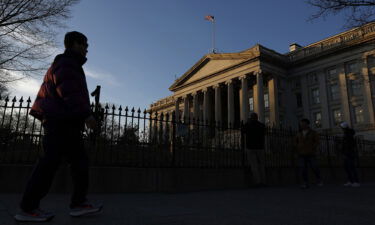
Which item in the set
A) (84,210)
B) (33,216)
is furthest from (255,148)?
(33,216)

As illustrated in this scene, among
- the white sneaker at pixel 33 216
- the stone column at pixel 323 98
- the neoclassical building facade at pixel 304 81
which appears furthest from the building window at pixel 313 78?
the white sneaker at pixel 33 216

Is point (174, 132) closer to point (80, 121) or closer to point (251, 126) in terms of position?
point (251, 126)

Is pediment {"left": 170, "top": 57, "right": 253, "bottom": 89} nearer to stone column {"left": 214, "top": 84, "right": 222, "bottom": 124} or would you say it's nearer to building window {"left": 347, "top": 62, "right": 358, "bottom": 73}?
stone column {"left": 214, "top": 84, "right": 222, "bottom": 124}

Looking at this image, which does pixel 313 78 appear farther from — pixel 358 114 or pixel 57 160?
pixel 57 160

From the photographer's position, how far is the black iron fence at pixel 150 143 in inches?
264

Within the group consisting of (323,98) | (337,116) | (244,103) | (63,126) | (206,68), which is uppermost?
(206,68)

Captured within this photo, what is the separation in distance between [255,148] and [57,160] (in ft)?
20.8

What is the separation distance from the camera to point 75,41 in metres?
3.33

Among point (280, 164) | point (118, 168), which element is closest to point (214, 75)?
point (280, 164)

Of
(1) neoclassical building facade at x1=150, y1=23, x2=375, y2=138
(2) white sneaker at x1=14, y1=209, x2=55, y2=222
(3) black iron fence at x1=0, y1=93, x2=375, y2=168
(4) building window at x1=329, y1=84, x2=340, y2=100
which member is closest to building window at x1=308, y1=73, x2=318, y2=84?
(1) neoclassical building facade at x1=150, y1=23, x2=375, y2=138

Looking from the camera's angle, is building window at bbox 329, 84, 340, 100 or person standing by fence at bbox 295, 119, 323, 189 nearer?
person standing by fence at bbox 295, 119, 323, 189

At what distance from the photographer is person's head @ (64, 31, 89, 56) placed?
130 inches

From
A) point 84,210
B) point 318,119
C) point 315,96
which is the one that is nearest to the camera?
point 84,210

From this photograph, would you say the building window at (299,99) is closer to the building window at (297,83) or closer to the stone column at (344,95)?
the building window at (297,83)
